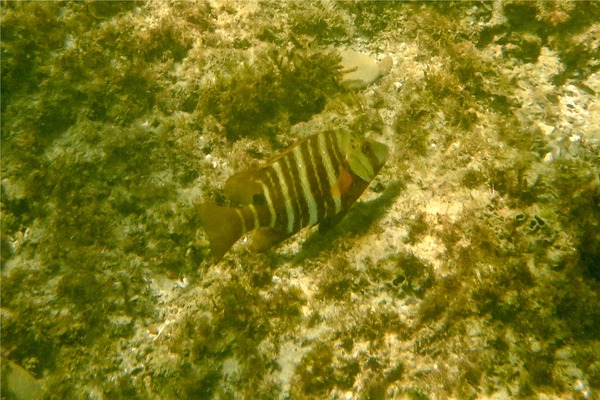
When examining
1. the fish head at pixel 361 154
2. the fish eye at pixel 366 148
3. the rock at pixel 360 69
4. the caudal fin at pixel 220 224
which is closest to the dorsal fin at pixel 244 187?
the caudal fin at pixel 220 224

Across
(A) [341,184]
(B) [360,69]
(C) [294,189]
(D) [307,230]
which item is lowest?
(D) [307,230]

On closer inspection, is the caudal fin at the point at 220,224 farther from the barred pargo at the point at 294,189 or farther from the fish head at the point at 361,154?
the fish head at the point at 361,154

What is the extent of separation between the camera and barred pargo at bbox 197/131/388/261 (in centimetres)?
279

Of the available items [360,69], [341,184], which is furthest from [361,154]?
[360,69]

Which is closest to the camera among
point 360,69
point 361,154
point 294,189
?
point 294,189

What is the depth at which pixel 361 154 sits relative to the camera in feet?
9.59

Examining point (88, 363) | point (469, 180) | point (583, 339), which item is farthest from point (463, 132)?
point (88, 363)

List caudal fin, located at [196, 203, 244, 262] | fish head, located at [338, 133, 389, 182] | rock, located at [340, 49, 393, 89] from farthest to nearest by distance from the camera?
rock, located at [340, 49, 393, 89]
fish head, located at [338, 133, 389, 182]
caudal fin, located at [196, 203, 244, 262]

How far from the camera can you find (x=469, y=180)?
337cm

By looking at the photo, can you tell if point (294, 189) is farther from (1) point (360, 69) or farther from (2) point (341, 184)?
(1) point (360, 69)

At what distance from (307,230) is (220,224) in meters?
0.96

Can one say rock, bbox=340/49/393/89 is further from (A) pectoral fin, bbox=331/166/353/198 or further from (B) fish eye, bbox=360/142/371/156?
(A) pectoral fin, bbox=331/166/353/198

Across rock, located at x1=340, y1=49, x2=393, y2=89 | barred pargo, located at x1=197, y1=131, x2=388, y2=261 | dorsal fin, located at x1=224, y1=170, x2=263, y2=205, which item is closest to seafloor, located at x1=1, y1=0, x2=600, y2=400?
rock, located at x1=340, y1=49, x2=393, y2=89

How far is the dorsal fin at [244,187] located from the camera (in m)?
2.81
